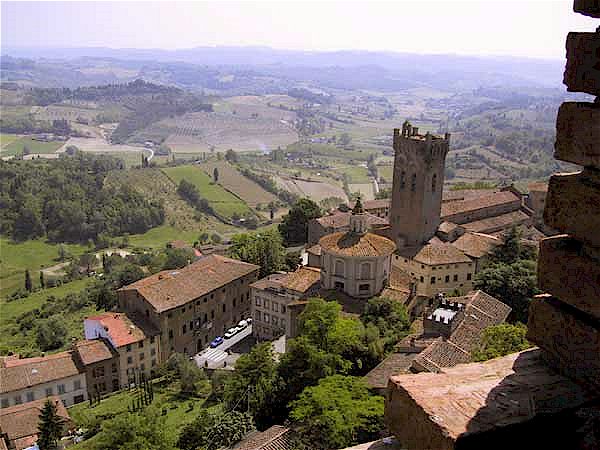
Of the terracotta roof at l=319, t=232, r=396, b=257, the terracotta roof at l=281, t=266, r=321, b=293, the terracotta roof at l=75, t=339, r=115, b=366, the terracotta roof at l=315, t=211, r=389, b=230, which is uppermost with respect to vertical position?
the terracotta roof at l=319, t=232, r=396, b=257

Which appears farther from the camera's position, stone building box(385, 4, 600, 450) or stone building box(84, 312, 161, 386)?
Result: stone building box(84, 312, 161, 386)

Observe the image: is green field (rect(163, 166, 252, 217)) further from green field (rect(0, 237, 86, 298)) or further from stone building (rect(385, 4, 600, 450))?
stone building (rect(385, 4, 600, 450))

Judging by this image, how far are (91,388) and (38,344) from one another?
1846cm

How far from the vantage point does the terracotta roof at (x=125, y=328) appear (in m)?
47.7

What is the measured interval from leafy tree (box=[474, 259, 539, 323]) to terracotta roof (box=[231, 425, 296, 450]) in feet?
66.1

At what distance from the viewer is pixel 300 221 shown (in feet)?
236

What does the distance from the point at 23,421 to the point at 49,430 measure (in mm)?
5072

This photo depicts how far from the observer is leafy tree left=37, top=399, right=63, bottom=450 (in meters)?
36.5

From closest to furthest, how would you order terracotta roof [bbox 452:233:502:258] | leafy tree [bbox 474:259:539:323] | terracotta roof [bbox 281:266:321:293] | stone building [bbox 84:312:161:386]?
leafy tree [bbox 474:259:539:323]
terracotta roof [bbox 281:266:321:293]
stone building [bbox 84:312:161:386]
terracotta roof [bbox 452:233:502:258]

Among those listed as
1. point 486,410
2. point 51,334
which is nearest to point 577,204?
point 486,410

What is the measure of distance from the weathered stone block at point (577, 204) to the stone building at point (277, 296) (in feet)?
130

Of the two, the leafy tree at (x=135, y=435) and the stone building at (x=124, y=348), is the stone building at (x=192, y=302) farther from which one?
the leafy tree at (x=135, y=435)

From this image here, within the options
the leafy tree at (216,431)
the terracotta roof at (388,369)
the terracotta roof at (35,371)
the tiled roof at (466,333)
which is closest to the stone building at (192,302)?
the terracotta roof at (35,371)

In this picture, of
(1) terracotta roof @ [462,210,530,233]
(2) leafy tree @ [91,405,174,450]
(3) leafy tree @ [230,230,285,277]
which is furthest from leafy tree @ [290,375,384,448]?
(1) terracotta roof @ [462,210,530,233]
